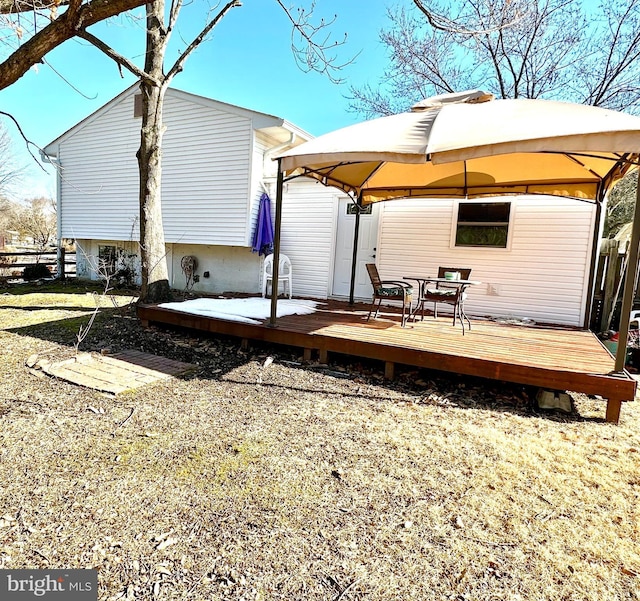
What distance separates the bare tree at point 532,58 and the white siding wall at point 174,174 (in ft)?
21.3

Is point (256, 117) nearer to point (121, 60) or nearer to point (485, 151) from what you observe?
point (121, 60)

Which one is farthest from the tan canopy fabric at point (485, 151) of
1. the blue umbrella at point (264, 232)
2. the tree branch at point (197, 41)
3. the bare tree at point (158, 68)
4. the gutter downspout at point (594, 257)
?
the tree branch at point (197, 41)

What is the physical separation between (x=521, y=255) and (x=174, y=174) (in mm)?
8230

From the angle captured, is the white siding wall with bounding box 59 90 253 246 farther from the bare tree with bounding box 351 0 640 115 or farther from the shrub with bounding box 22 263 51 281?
the bare tree with bounding box 351 0 640 115

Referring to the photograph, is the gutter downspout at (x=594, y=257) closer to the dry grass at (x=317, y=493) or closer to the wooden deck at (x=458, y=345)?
the wooden deck at (x=458, y=345)

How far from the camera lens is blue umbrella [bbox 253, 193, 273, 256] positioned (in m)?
8.64

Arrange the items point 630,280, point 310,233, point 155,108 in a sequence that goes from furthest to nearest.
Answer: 1. point 310,233
2. point 155,108
3. point 630,280

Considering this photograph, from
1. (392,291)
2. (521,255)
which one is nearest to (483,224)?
(521,255)

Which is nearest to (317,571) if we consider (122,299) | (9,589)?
(9,589)

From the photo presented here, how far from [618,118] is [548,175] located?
7.94 feet

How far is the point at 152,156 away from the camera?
6.51 metres

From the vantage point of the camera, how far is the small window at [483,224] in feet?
22.5

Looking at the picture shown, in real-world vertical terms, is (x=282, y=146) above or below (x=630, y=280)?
above

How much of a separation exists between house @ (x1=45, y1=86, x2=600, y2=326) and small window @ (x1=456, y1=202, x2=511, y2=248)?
0.02 meters
